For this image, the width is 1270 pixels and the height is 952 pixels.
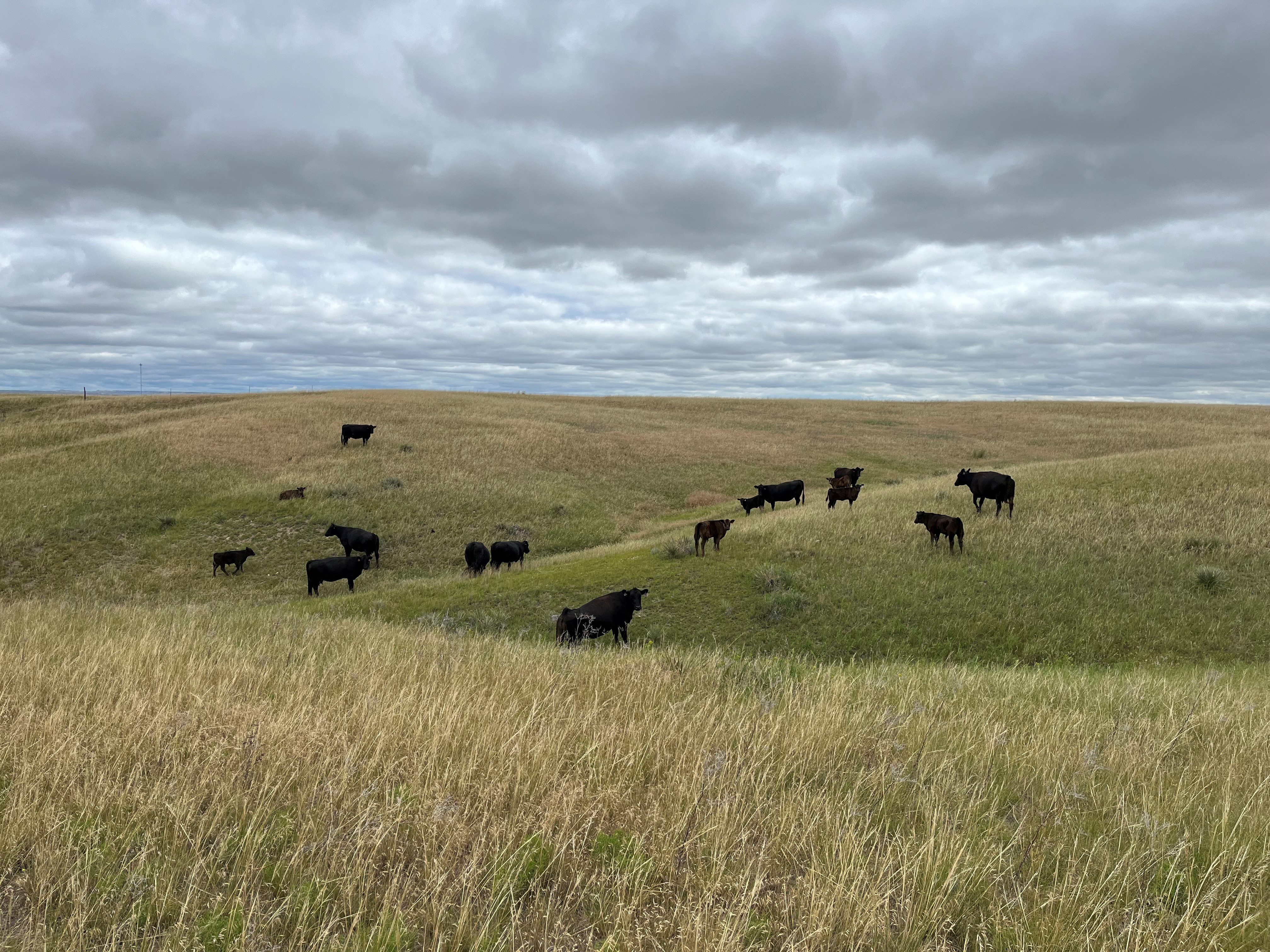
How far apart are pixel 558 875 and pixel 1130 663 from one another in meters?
15.8

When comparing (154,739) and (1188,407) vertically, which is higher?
(1188,407)

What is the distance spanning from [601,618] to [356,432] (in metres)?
35.6

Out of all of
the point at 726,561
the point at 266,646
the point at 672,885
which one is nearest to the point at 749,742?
the point at 672,885

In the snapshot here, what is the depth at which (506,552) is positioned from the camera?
2603 centimetres

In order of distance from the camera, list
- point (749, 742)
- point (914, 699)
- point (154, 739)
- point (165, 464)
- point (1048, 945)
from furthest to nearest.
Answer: point (165, 464), point (914, 699), point (749, 742), point (154, 739), point (1048, 945)

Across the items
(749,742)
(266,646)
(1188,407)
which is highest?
(1188,407)

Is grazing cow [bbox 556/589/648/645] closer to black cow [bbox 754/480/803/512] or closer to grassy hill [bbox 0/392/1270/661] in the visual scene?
grassy hill [bbox 0/392/1270/661]

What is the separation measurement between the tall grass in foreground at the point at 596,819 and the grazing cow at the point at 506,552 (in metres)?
19.4

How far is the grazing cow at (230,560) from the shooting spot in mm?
26625

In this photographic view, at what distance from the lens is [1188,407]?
82312 mm

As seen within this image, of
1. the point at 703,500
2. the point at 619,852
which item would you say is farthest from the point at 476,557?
the point at 619,852

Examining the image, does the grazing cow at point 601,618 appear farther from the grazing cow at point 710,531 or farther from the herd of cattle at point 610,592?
the grazing cow at point 710,531

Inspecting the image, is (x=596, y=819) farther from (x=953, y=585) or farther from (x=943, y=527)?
(x=943, y=527)

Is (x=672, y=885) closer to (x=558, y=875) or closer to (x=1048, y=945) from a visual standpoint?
(x=558, y=875)
